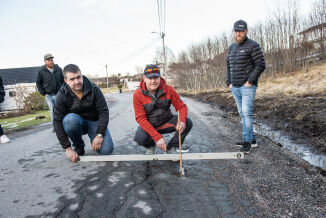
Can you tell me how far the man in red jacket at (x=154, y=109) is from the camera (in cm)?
317

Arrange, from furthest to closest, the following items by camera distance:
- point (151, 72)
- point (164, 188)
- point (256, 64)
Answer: point (256, 64) → point (151, 72) → point (164, 188)

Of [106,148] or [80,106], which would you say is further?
[106,148]

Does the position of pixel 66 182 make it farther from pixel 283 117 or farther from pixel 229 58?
pixel 283 117

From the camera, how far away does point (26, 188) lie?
2771 mm

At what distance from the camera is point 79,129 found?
356cm

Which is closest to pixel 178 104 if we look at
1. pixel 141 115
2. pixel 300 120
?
pixel 141 115

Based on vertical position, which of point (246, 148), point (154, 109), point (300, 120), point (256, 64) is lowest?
point (246, 148)

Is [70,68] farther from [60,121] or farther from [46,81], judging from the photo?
[46,81]

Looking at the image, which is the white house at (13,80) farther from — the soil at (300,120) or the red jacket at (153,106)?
the red jacket at (153,106)

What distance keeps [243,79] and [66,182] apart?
3253 millimetres

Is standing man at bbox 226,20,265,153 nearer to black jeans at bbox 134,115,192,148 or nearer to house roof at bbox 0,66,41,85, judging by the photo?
black jeans at bbox 134,115,192,148

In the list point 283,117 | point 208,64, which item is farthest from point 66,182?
point 208,64

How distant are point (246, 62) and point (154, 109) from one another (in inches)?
74.0

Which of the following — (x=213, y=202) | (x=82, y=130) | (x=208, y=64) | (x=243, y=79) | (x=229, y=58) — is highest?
(x=208, y=64)
